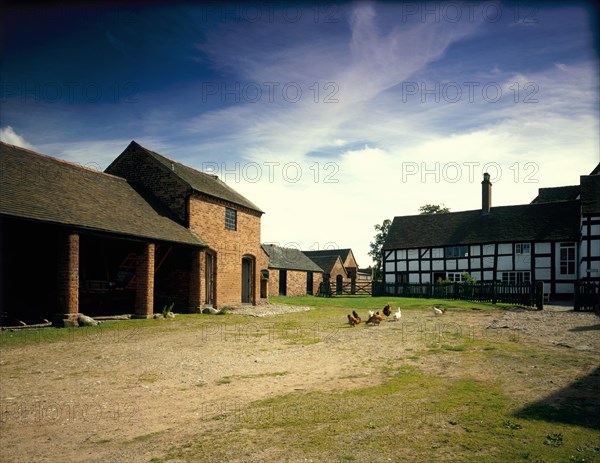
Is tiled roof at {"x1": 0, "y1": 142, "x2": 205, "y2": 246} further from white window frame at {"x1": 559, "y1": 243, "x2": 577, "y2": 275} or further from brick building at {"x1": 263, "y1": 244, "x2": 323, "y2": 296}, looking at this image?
white window frame at {"x1": 559, "y1": 243, "x2": 577, "y2": 275}

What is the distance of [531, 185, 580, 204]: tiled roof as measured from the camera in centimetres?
4284

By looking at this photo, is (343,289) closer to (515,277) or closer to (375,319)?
(515,277)

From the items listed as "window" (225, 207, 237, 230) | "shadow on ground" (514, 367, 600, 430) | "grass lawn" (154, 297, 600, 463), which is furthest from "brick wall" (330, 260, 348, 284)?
"shadow on ground" (514, 367, 600, 430)

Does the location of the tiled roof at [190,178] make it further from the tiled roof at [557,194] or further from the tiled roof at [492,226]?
the tiled roof at [557,194]

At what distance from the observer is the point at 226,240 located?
23.0 meters

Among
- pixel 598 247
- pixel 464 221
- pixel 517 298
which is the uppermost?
pixel 464 221

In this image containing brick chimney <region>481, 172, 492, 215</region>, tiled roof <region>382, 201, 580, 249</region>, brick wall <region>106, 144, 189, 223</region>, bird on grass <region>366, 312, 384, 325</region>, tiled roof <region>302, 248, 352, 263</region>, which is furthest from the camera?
tiled roof <region>302, 248, 352, 263</region>

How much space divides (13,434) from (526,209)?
1639 inches

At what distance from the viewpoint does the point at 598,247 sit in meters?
29.5

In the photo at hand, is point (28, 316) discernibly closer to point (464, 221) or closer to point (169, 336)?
point (169, 336)

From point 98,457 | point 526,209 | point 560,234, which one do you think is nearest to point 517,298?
point 560,234

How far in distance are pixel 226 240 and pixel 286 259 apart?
21.6 meters

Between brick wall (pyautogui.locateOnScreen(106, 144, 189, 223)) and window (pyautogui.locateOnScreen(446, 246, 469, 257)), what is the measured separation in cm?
2741

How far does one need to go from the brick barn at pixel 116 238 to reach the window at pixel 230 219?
7 cm
